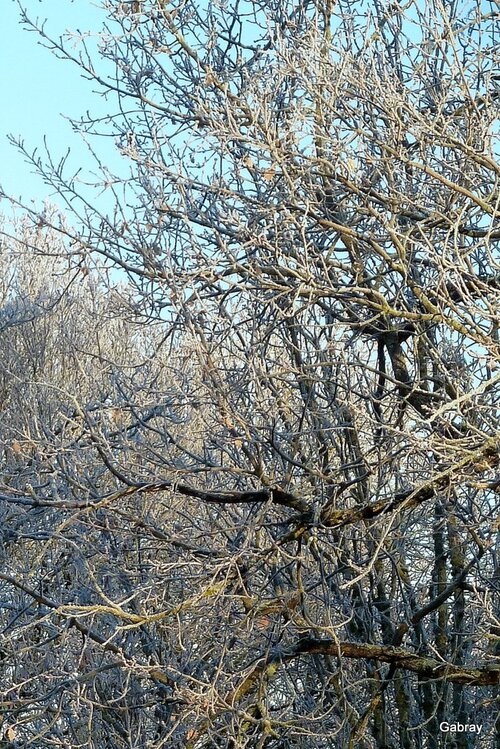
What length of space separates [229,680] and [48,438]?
4.55ft

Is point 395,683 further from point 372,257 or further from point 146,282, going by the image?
point 146,282

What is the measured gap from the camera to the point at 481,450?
11.9ft

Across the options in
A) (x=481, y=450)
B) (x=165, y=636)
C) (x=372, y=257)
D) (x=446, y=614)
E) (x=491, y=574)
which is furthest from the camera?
(x=165, y=636)

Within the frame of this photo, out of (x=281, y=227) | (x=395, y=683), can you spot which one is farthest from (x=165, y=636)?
(x=281, y=227)

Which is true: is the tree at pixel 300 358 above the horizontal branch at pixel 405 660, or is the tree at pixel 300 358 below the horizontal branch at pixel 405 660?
above

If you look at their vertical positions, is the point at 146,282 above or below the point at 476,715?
above

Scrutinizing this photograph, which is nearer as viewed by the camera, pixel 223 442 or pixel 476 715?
pixel 223 442

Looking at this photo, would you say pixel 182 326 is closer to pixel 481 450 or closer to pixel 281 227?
pixel 281 227

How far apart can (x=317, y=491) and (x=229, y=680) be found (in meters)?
0.96

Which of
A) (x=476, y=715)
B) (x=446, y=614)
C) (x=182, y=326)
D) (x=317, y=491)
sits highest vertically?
(x=182, y=326)

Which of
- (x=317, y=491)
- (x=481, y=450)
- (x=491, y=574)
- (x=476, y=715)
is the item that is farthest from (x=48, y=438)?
(x=476, y=715)

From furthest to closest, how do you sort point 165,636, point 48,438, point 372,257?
point 165,636
point 372,257
point 48,438

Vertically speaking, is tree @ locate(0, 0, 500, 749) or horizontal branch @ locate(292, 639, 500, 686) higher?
tree @ locate(0, 0, 500, 749)

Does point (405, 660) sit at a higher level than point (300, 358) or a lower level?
lower
